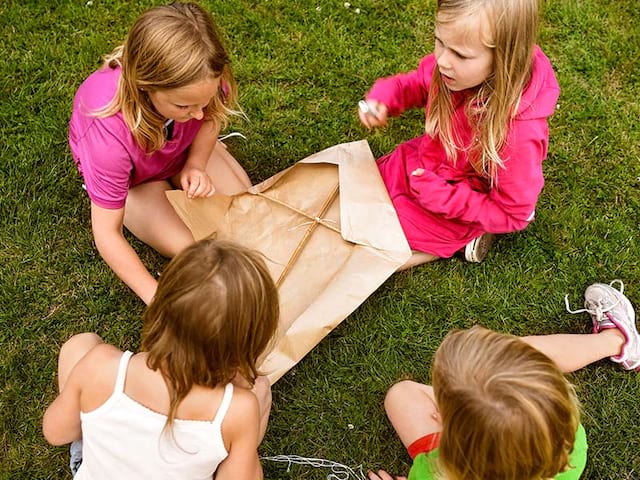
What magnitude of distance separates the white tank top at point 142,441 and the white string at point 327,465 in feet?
1.70

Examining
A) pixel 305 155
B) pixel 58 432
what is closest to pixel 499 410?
pixel 58 432

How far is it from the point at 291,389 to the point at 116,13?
1.72m

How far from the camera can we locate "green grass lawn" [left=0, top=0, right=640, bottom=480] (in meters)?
2.26

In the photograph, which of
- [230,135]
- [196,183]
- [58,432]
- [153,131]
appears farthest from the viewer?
[230,135]

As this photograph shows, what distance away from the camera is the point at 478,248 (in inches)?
96.4

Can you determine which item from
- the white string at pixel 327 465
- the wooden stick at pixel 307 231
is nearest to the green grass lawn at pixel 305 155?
the white string at pixel 327 465

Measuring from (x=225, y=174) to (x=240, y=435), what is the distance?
42.8 inches

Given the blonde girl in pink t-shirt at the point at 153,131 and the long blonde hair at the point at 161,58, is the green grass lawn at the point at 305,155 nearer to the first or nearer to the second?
the blonde girl in pink t-shirt at the point at 153,131

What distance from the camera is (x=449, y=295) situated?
2469 millimetres

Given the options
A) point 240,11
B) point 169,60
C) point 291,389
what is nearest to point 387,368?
point 291,389

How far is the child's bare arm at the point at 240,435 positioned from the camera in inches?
64.2

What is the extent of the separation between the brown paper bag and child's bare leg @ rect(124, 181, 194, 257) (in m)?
0.08

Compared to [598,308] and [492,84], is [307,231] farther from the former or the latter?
[598,308]

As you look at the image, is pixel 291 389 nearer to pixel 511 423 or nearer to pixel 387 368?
pixel 387 368
